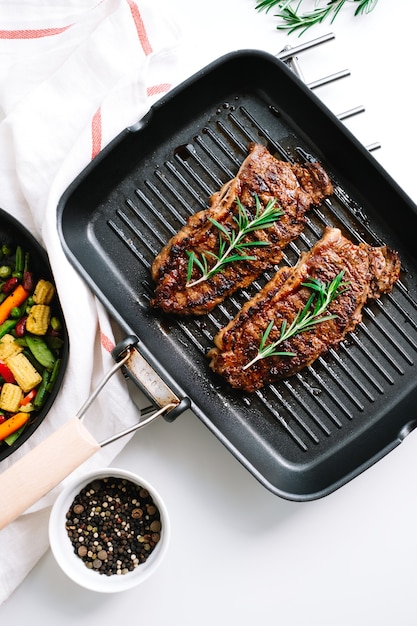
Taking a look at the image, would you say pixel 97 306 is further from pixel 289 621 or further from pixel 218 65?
pixel 289 621

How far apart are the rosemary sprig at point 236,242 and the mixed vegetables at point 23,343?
0.68m

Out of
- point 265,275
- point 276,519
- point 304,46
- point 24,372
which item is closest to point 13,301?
point 24,372

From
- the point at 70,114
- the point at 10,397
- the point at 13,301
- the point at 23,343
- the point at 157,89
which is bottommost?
the point at 10,397

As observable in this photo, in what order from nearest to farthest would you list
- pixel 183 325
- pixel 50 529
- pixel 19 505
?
pixel 19 505 < pixel 50 529 < pixel 183 325

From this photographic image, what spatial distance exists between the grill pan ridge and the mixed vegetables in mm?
265

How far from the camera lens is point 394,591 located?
3354 mm

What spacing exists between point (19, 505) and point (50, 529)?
40 centimetres

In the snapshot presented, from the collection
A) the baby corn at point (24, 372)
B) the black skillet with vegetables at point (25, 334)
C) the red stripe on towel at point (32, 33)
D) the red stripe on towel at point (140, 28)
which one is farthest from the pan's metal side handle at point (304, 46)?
the baby corn at point (24, 372)

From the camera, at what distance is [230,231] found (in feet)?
9.85

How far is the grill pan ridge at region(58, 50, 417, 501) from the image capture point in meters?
3.11

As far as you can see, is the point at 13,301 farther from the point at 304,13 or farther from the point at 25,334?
the point at 304,13

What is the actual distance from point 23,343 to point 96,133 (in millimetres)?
1020

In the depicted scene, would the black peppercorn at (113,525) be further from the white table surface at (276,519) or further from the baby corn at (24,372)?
the baby corn at (24,372)

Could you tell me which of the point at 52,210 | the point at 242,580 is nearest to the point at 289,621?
the point at 242,580
